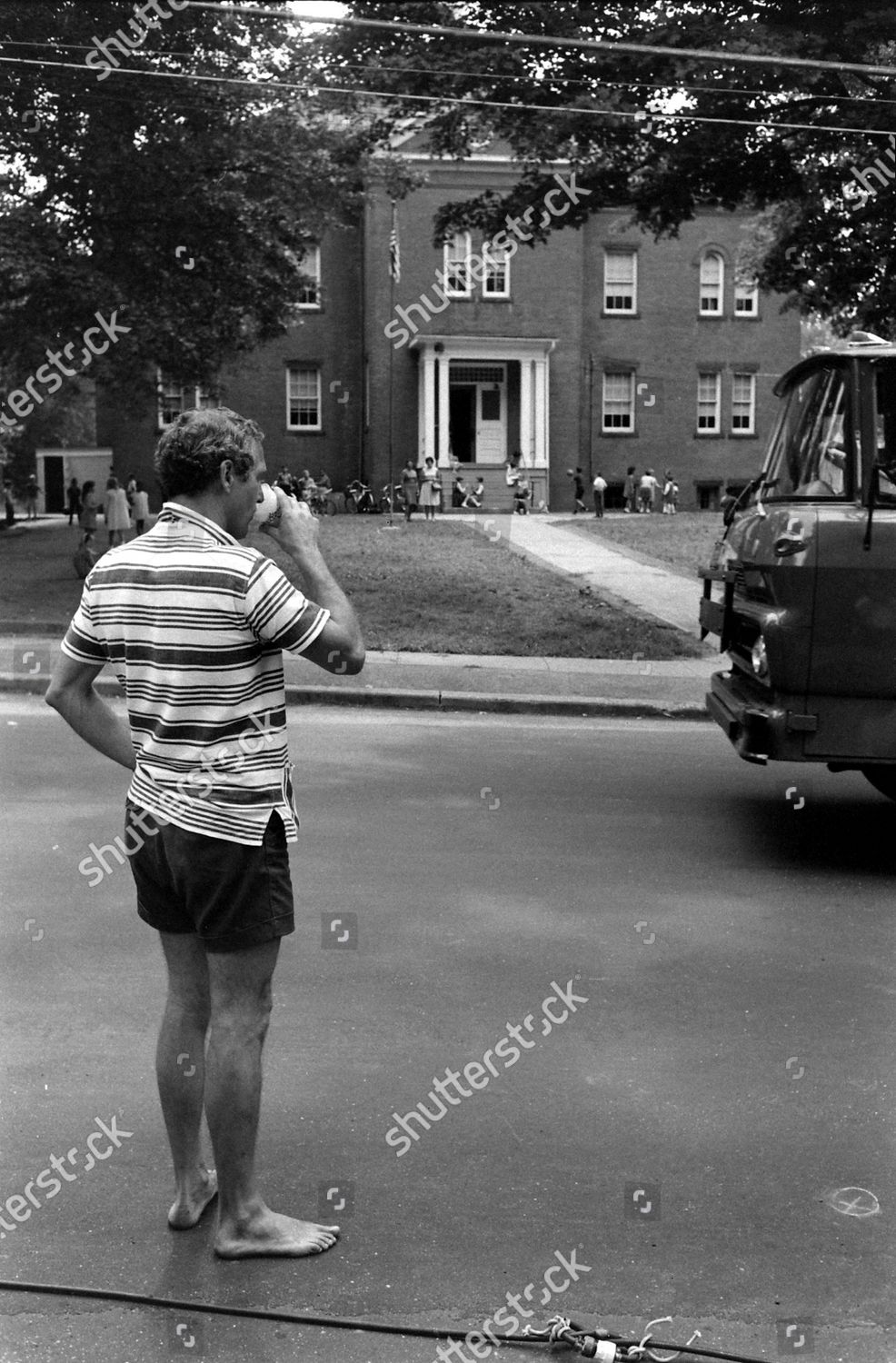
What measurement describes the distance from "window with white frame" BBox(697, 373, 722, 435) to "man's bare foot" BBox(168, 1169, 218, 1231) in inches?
1828

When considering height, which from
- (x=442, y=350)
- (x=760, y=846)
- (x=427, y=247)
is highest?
(x=427, y=247)

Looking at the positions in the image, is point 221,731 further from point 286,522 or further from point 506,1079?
point 506,1079

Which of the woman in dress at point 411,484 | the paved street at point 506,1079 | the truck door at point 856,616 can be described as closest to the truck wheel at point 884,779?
the paved street at point 506,1079

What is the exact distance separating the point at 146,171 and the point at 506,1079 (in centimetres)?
1837

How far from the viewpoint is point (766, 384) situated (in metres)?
48.7

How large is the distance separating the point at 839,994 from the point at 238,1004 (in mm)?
2836

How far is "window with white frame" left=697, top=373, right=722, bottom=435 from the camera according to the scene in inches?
1916

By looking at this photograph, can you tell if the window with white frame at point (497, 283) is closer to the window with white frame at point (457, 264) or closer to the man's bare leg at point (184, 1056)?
the window with white frame at point (457, 264)

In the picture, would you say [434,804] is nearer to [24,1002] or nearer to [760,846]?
[760,846]

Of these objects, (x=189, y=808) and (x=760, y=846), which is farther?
(x=760, y=846)

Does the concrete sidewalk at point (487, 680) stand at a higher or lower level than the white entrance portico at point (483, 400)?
lower

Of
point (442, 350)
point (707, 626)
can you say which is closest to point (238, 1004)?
point (707, 626)

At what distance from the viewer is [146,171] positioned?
20.7 metres

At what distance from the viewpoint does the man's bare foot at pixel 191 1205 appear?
383cm
